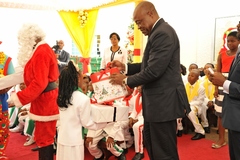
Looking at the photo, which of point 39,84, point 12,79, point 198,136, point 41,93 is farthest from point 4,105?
point 198,136

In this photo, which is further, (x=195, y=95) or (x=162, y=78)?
(x=195, y=95)

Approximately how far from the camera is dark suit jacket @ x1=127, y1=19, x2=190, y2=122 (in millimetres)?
1819

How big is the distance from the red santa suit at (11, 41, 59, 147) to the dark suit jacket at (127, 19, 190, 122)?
85 centimetres

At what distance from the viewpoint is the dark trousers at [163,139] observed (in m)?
1.93

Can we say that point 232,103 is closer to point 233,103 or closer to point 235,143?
point 233,103

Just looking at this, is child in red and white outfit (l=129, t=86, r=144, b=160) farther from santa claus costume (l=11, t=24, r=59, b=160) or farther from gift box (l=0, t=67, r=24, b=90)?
gift box (l=0, t=67, r=24, b=90)

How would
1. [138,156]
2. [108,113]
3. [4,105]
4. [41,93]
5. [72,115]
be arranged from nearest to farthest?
1. [108,113]
2. [72,115]
3. [41,93]
4. [4,105]
5. [138,156]

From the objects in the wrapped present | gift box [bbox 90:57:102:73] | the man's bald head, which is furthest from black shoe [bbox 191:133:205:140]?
gift box [bbox 90:57:102:73]

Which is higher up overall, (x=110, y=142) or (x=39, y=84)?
(x=39, y=84)

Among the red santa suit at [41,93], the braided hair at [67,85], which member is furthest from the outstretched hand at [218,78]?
the red santa suit at [41,93]

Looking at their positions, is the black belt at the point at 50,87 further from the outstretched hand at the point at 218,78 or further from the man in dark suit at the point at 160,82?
the outstretched hand at the point at 218,78

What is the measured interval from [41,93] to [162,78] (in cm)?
118

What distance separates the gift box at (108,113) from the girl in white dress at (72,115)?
8 centimetres

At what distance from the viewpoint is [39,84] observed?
2291 mm
